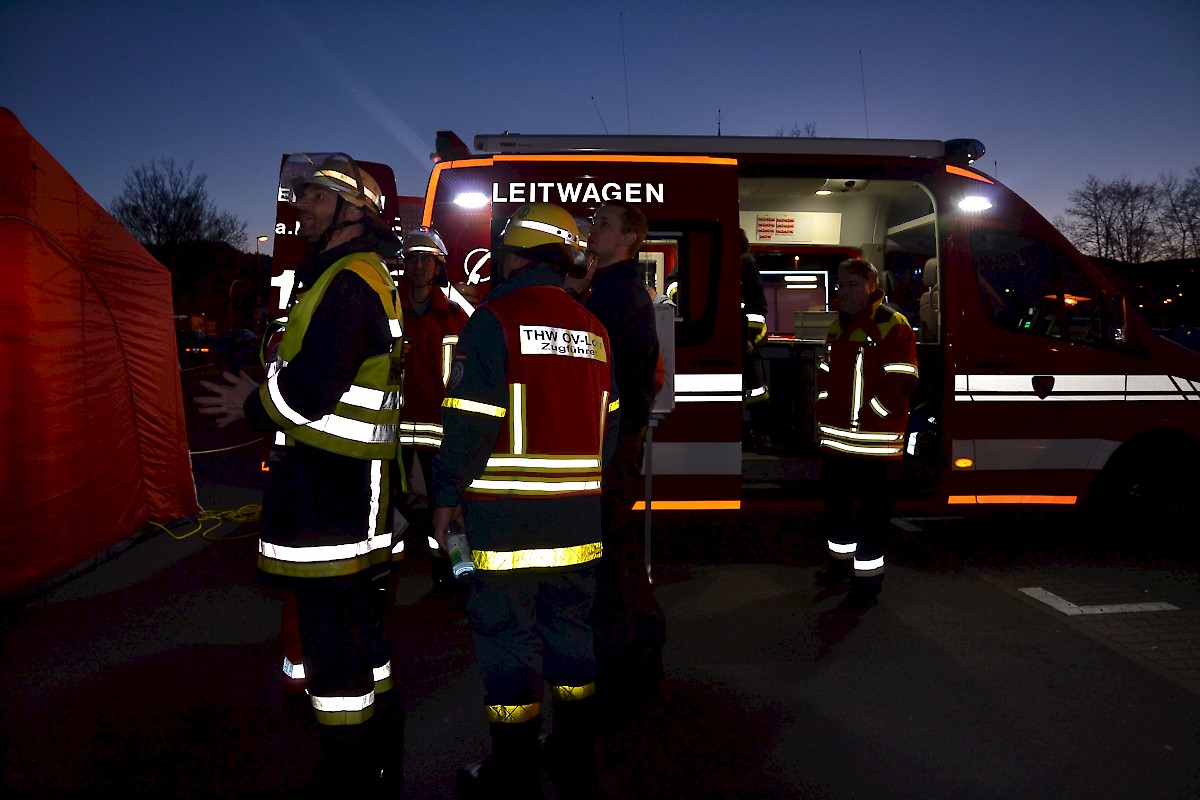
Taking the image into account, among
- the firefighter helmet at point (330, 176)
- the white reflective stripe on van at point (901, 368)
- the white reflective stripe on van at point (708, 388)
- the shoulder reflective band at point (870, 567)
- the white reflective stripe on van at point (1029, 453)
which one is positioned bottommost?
the shoulder reflective band at point (870, 567)

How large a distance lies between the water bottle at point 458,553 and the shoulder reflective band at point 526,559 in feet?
0.12

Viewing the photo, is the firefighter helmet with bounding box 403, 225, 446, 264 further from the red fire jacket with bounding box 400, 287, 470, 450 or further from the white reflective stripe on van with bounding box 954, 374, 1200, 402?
the white reflective stripe on van with bounding box 954, 374, 1200, 402

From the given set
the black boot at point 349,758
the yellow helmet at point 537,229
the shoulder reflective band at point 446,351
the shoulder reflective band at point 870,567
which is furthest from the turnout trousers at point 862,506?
the black boot at point 349,758

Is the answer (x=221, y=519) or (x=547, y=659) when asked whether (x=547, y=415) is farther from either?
(x=221, y=519)

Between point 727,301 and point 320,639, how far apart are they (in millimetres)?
3625

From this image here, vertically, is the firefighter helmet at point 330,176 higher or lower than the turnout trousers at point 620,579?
higher

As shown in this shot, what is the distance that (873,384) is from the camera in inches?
189

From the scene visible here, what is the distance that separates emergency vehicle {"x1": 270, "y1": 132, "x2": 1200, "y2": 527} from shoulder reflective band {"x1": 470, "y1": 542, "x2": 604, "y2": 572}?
297 centimetres

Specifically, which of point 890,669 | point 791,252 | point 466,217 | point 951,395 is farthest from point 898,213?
point 890,669

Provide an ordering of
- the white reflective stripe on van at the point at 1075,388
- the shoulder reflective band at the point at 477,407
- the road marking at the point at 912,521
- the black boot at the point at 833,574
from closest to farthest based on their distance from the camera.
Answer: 1. the shoulder reflective band at the point at 477,407
2. the black boot at the point at 833,574
3. the white reflective stripe on van at the point at 1075,388
4. the road marking at the point at 912,521

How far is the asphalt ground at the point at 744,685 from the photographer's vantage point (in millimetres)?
3049

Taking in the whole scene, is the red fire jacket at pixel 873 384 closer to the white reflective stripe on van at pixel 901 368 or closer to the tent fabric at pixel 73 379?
the white reflective stripe on van at pixel 901 368

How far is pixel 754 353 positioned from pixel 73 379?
4.77m

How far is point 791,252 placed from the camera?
9.55m
